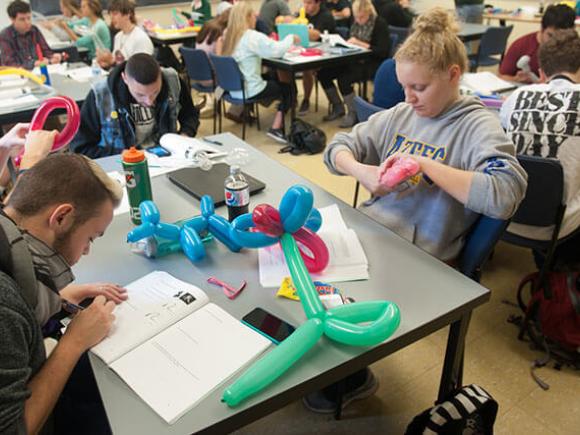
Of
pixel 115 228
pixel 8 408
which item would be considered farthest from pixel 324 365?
pixel 115 228

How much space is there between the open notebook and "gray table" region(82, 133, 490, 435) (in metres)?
0.02

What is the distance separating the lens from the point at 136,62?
216 cm

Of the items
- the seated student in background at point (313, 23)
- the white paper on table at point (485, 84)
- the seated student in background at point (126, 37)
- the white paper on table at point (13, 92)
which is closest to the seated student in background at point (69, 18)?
the seated student in background at point (126, 37)

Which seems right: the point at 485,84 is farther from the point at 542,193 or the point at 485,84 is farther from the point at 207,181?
the point at 207,181

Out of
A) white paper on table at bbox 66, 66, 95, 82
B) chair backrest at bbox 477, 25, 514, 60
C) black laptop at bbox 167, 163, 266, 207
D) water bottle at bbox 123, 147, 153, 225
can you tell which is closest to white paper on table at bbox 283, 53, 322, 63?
white paper on table at bbox 66, 66, 95, 82

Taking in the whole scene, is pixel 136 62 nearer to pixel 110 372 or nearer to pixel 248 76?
pixel 110 372

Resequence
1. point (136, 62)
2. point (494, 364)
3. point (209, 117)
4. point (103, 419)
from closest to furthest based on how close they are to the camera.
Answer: point (103, 419), point (494, 364), point (136, 62), point (209, 117)

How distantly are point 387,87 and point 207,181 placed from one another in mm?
1552

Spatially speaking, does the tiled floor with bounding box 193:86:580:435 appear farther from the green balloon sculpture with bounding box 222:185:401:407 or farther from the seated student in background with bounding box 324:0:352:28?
the seated student in background with bounding box 324:0:352:28

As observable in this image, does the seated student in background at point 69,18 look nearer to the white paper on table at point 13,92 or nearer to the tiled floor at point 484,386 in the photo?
Result: the white paper on table at point 13,92

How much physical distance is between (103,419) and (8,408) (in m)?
0.36

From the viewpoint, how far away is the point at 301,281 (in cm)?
108

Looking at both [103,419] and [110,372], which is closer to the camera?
[110,372]

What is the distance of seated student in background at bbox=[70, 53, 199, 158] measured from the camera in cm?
229
